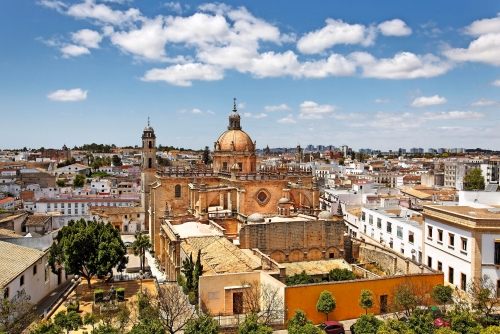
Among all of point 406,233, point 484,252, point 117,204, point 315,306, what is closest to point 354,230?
point 406,233

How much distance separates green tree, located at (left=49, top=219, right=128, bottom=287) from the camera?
27875mm

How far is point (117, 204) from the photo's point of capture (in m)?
65.3

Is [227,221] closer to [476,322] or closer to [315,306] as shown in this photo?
[315,306]

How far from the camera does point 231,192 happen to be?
125 feet


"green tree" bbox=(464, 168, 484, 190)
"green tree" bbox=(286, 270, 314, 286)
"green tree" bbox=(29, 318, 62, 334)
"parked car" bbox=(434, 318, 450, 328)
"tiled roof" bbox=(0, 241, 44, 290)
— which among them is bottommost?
"parked car" bbox=(434, 318, 450, 328)

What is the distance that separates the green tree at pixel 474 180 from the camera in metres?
84.2

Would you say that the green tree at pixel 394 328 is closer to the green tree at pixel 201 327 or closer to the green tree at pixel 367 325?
the green tree at pixel 367 325

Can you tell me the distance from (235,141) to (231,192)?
→ 638 cm

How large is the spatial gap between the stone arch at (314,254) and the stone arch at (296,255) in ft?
1.80

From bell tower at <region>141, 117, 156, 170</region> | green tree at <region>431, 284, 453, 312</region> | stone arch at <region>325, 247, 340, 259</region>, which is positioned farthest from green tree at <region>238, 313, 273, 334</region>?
bell tower at <region>141, 117, 156, 170</region>

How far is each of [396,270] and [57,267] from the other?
23138mm

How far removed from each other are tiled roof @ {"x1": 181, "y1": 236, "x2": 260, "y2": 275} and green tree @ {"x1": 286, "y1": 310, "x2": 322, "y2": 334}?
4883mm

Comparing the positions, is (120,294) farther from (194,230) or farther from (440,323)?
(440,323)

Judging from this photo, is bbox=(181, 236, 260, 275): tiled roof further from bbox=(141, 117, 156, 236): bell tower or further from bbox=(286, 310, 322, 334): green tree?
bbox=(141, 117, 156, 236): bell tower
